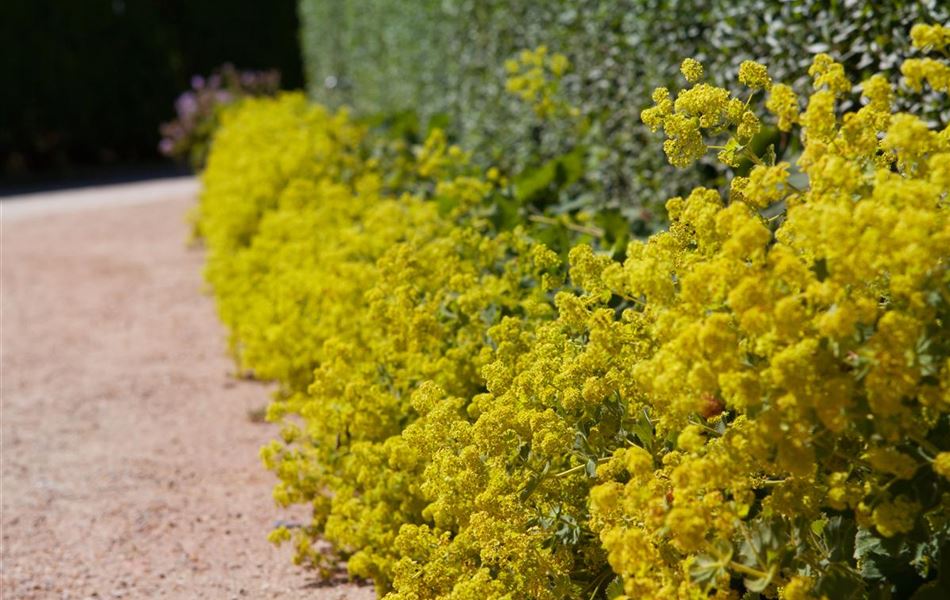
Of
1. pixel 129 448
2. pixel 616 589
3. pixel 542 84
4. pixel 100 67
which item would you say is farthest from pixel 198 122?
pixel 616 589

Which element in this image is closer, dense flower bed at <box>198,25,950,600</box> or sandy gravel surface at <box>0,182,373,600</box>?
dense flower bed at <box>198,25,950,600</box>

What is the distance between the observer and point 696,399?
7.40 ft

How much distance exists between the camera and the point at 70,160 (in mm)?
19766

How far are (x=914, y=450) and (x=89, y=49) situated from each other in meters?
18.2

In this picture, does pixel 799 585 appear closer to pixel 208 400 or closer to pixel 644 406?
pixel 644 406

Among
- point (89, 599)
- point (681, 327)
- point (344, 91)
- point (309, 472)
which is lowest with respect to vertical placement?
point (344, 91)

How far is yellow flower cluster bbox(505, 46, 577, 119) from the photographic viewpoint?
5.86 m

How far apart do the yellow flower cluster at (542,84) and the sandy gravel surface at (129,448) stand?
1809 mm

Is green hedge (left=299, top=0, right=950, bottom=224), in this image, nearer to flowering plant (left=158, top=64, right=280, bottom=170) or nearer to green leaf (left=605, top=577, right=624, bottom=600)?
green leaf (left=605, top=577, right=624, bottom=600)

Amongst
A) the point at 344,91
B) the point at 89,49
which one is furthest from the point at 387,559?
the point at 89,49

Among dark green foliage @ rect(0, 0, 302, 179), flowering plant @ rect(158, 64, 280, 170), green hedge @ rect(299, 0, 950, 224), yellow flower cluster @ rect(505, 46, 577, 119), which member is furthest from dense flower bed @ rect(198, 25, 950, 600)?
dark green foliage @ rect(0, 0, 302, 179)

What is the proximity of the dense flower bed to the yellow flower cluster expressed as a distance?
1.96m

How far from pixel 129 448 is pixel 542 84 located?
2.30m

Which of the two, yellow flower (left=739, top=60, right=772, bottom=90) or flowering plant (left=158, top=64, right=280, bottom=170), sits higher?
yellow flower (left=739, top=60, right=772, bottom=90)
